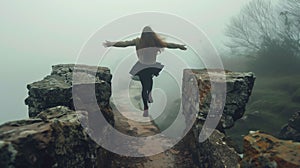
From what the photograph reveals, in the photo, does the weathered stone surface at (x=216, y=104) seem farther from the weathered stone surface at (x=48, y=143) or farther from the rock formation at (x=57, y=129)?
the weathered stone surface at (x=48, y=143)

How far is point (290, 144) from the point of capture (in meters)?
3.15

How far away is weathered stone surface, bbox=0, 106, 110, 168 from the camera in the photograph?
7.66 feet

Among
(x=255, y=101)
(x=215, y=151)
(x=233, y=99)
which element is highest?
(x=233, y=99)

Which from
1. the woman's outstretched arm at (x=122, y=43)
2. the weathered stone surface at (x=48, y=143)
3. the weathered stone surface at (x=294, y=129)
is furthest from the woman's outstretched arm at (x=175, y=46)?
the weathered stone surface at (x=294, y=129)

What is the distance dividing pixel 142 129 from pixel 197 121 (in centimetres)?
254

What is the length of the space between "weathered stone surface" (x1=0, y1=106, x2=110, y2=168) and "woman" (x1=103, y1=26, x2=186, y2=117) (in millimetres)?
3441

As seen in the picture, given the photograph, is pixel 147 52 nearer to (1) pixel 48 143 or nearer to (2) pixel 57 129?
(2) pixel 57 129

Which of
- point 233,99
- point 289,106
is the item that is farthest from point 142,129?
point 289,106

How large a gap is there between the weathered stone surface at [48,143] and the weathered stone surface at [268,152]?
2.26 m

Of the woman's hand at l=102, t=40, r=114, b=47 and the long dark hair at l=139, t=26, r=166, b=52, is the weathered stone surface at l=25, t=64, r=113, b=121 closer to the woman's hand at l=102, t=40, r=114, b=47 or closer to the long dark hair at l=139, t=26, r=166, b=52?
the woman's hand at l=102, t=40, r=114, b=47

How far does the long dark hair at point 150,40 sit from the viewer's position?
6714mm

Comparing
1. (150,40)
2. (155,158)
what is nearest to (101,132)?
(155,158)

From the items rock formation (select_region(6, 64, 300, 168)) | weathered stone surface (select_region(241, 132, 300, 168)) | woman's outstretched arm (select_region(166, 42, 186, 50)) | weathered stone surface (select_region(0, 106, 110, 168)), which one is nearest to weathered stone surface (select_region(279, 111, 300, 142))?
rock formation (select_region(6, 64, 300, 168))

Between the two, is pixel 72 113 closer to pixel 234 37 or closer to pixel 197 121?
pixel 197 121
